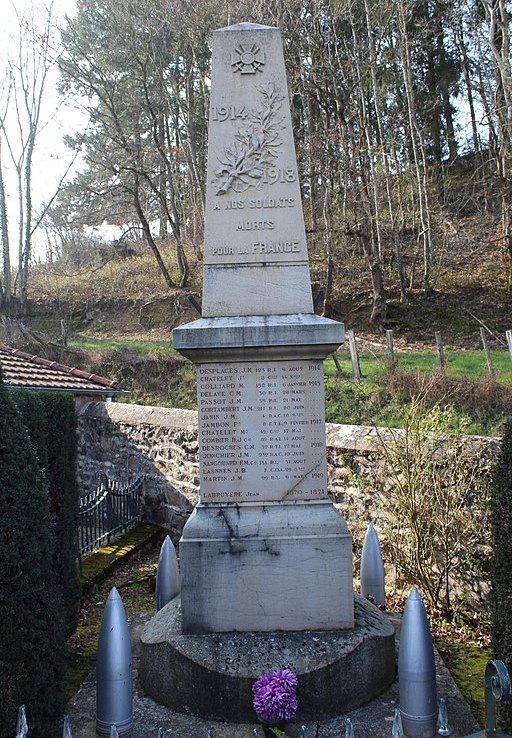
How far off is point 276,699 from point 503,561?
1367mm

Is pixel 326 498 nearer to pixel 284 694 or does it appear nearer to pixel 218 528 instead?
pixel 218 528

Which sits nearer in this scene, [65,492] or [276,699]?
[276,699]

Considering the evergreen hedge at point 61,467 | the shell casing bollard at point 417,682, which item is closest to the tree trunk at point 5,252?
the evergreen hedge at point 61,467

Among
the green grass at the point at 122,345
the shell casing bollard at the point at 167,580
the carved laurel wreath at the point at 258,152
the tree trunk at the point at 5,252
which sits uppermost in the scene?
the tree trunk at the point at 5,252

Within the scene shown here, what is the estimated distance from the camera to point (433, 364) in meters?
13.5

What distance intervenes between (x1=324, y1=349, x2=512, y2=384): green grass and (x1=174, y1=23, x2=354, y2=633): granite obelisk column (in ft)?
26.4

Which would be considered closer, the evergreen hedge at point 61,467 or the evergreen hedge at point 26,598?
the evergreen hedge at point 26,598

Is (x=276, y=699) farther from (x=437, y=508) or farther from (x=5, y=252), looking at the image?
(x=5, y=252)

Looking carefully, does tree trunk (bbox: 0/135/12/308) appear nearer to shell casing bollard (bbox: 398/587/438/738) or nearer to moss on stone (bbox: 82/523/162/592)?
moss on stone (bbox: 82/523/162/592)

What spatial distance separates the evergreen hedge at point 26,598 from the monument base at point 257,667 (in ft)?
2.88

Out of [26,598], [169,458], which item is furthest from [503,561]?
[169,458]

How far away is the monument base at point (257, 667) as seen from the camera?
11.7ft

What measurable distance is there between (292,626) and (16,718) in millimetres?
1881

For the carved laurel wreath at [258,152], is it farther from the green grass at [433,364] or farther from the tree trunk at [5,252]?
the tree trunk at [5,252]
